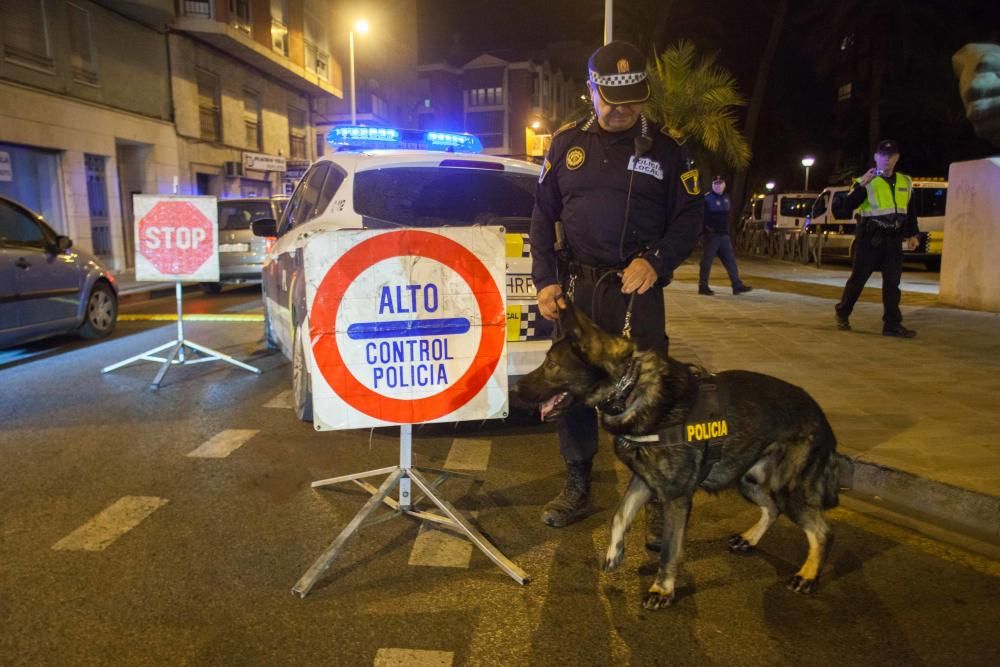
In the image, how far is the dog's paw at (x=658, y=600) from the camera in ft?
9.05

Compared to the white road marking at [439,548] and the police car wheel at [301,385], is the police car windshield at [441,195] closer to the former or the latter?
the police car wheel at [301,385]

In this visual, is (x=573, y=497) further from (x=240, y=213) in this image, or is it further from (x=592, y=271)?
(x=240, y=213)

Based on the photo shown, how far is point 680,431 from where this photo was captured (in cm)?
266

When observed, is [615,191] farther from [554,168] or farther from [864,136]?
[864,136]

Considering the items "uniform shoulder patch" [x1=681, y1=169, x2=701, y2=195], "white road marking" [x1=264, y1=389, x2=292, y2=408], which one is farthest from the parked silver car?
"uniform shoulder patch" [x1=681, y1=169, x2=701, y2=195]

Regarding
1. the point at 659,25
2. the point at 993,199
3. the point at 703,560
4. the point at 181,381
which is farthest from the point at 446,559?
the point at 659,25

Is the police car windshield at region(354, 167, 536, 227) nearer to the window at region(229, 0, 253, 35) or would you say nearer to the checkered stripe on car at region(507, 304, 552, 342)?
the checkered stripe on car at region(507, 304, 552, 342)

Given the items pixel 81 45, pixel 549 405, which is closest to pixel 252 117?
pixel 81 45

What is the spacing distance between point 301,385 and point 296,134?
1039 inches

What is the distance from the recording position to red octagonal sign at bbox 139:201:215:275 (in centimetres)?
661

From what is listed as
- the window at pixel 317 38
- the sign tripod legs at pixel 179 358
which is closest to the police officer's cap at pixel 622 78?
the sign tripod legs at pixel 179 358

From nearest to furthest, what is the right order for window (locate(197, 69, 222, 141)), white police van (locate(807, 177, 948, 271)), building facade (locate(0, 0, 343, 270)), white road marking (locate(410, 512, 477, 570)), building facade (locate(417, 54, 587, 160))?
white road marking (locate(410, 512, 477, 570)) < building facade (locate(0, 0, 343, 270)) < white police van (locate(807, 177, 948, 271)) < window (locate(197, 69, 222, 141)) < building facade (locate(417, 54, 587, 160))

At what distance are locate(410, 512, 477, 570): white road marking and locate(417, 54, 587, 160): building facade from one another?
54.8m

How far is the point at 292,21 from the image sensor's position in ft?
88.7
